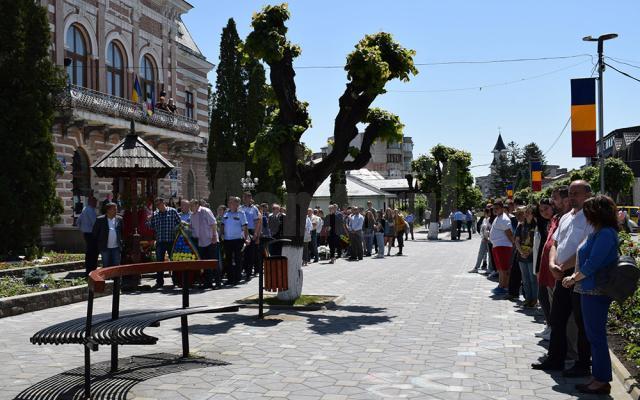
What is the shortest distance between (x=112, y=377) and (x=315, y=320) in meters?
3.99

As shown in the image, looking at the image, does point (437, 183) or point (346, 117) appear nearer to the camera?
point (346, 117)

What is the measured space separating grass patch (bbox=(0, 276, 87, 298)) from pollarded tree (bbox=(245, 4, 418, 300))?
4.07 m

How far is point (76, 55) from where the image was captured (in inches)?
1059

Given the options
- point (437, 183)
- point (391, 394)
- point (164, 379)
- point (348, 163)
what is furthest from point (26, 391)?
point (437, 183)

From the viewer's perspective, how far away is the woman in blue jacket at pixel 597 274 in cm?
564

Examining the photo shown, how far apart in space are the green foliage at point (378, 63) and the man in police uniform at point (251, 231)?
5739mm

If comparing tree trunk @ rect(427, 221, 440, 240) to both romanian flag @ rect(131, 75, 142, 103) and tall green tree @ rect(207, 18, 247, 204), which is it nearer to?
tall green tree @ rect(207, 18, 247, 204)

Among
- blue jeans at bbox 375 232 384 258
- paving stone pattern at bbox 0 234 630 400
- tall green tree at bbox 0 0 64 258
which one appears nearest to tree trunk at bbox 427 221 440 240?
blue jeans at bbox 375 232 384 258

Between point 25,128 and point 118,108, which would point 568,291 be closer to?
point 25,128

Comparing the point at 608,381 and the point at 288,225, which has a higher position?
the point at 288,225

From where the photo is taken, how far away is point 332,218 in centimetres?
2272

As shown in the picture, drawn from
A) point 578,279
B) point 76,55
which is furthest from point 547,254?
point 76,55

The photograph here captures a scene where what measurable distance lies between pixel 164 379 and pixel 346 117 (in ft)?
21.9

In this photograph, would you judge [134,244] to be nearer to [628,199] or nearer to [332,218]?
[332,218]
